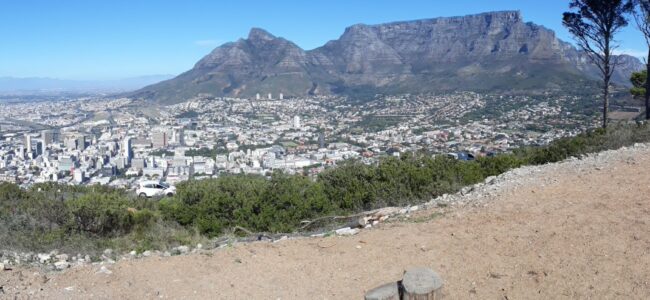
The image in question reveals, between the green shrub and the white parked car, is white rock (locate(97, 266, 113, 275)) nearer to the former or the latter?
the green shrub

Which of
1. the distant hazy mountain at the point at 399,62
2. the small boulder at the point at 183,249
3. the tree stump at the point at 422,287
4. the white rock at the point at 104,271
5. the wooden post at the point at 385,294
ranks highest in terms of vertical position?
the distant hazy mountain at the point at 399,62

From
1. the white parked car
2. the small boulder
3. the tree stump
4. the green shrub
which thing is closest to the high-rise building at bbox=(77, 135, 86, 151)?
the white parked car

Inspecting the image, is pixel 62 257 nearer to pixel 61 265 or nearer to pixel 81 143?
pixel 61 265

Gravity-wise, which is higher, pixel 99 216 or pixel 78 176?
pixel 99 216

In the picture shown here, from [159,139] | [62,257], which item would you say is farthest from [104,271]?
[159,139]

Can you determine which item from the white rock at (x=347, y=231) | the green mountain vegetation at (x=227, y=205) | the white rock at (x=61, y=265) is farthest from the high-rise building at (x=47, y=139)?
the white rock at (x=347, y=231)

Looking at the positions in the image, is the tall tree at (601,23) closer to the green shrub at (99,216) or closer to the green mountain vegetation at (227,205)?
the green mountain vegetation at (227,205)
